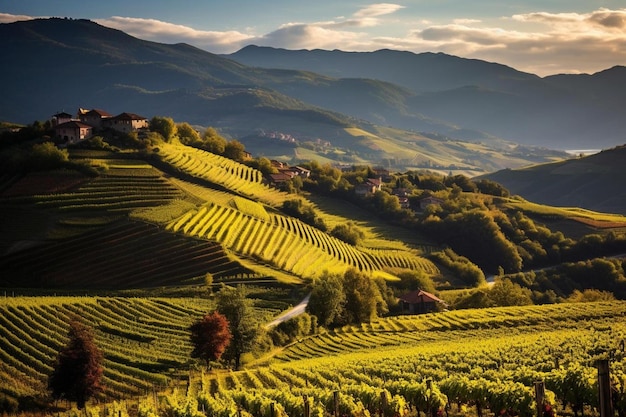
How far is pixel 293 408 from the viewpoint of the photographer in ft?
100.0

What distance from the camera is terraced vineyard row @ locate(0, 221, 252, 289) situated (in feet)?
271

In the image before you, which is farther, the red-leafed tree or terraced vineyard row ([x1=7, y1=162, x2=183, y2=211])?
A: terraced vineyard row ([x1=7, y1=162, x2=183, y2=211])

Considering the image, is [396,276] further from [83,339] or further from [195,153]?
[83,339]

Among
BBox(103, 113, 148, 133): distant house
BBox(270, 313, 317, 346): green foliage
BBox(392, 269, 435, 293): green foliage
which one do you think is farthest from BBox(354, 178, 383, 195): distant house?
BBox(270, 313, 317, 346): green foliage

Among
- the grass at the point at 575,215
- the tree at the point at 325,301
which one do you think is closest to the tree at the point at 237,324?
the tree at the point at 325,301

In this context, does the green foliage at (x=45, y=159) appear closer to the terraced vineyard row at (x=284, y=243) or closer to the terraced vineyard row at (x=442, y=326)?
the terraced vineyard row at (x=284, y=243)

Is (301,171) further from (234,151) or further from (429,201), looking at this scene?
(429,201)

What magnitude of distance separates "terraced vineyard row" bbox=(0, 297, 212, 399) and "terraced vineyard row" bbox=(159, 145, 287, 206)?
56.5 m

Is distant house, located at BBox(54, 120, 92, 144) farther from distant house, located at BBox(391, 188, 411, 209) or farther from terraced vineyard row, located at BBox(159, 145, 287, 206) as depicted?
distant house, located at BBox(391, 188, 411, 209)

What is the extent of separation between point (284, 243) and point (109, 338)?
4898 cm

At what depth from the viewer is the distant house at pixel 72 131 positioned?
125188 millimetres

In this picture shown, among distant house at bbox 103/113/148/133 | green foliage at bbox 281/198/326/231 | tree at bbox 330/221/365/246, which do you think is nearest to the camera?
tree at bbox 330/221/365/246

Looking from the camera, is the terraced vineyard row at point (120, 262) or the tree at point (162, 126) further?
the tree at point (162, 126)

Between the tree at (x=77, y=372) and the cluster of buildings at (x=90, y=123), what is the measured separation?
90.0m
